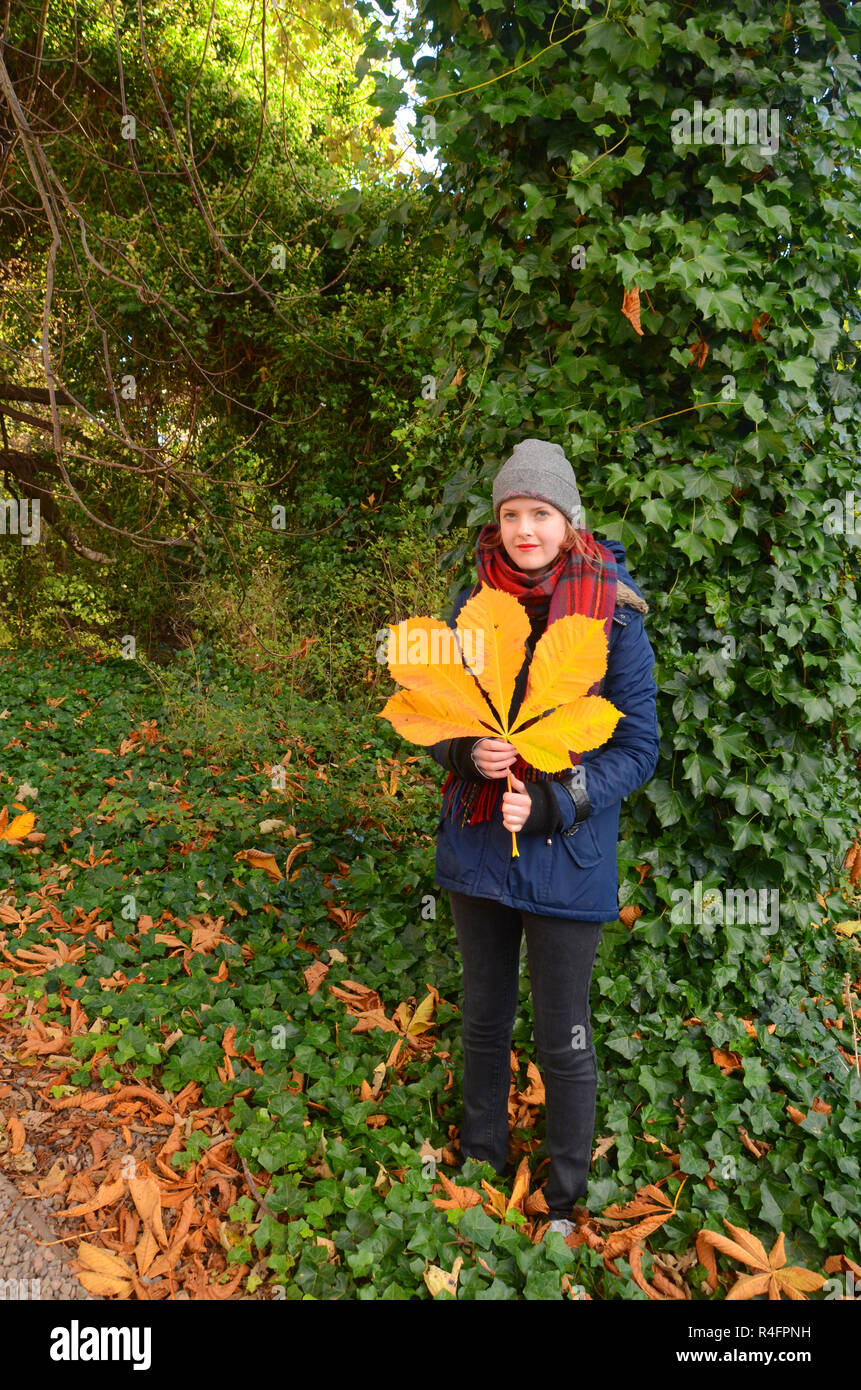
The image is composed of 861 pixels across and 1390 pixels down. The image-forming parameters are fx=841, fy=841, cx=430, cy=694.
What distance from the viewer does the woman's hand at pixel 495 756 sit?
1710 millimetres

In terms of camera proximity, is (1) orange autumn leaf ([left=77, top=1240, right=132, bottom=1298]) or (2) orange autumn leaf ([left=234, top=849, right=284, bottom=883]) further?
(2) orange autumn leaf ([left=234, top=849, right=284, bottom=883])

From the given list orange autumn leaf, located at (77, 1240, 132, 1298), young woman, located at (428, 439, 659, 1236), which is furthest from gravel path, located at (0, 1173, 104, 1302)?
young woman, located at (428, 439, 659, 1236)

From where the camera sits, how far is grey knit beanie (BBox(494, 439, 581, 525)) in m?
1.87

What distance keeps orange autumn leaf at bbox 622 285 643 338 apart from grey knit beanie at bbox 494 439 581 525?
25.4 inches

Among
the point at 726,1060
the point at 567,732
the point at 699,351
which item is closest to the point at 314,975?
the point at 726,1060

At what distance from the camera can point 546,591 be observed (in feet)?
6.27

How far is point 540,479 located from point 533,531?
0.11 m

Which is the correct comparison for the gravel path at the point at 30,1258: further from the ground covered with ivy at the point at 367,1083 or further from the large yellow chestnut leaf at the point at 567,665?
the large yellow chestnut leaf at the point at 567,665

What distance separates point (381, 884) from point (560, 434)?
81.4 inches

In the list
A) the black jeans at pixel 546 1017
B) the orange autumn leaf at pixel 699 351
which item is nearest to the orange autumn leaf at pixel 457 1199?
the black jeans at pixel 546 1017

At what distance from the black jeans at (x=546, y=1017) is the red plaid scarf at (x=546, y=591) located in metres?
0.27

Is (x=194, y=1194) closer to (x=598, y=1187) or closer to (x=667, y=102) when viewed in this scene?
(x=598, y=1187)

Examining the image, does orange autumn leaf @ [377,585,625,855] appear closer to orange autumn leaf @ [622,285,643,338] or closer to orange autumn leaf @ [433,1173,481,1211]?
orange autumn leaf @ [622,285,643,338]

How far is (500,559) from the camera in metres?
1.98
